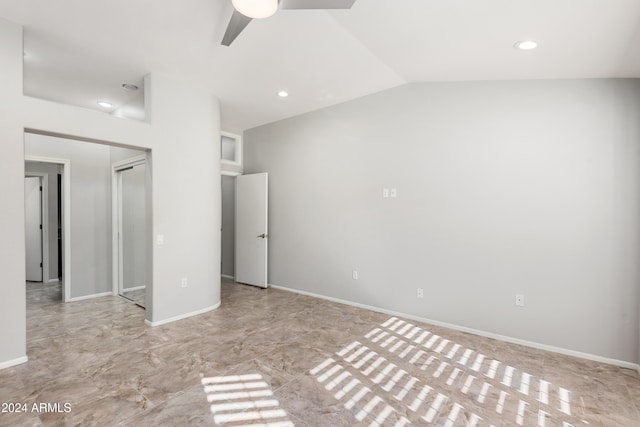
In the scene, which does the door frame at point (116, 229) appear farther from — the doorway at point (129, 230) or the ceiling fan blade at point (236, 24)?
the ceiling fan blade at point (236, 24)

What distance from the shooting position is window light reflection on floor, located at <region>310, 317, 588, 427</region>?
2074mm

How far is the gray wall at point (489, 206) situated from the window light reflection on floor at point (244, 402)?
2.19 meters

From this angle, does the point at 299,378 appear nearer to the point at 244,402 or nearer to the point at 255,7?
the point at 244,402

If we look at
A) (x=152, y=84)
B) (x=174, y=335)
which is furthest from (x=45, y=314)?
(x=152, y=84)

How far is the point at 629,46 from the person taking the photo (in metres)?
2.32

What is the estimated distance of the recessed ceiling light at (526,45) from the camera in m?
2.48

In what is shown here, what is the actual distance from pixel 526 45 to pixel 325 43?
5.43 feet

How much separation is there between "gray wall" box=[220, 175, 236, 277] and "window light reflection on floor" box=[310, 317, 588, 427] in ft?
12.1

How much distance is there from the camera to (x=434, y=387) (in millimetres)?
2404

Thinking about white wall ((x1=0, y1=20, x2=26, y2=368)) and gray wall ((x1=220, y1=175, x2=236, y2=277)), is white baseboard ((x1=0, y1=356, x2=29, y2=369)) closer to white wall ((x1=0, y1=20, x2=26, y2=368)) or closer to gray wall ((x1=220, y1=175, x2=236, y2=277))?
white wall ((x1=0, y1=20, x2=26, y2=368))

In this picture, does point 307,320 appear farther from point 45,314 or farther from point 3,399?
point 45,314

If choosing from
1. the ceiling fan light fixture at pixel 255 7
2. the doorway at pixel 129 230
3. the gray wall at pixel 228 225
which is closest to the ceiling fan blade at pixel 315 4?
the ceiling fan light fixture at pixel 255 7

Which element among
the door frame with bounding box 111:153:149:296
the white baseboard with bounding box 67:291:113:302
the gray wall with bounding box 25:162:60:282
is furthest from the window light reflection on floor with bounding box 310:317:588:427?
the gray wall with bounding box 25:162:60:282

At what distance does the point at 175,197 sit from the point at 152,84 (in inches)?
50.5
